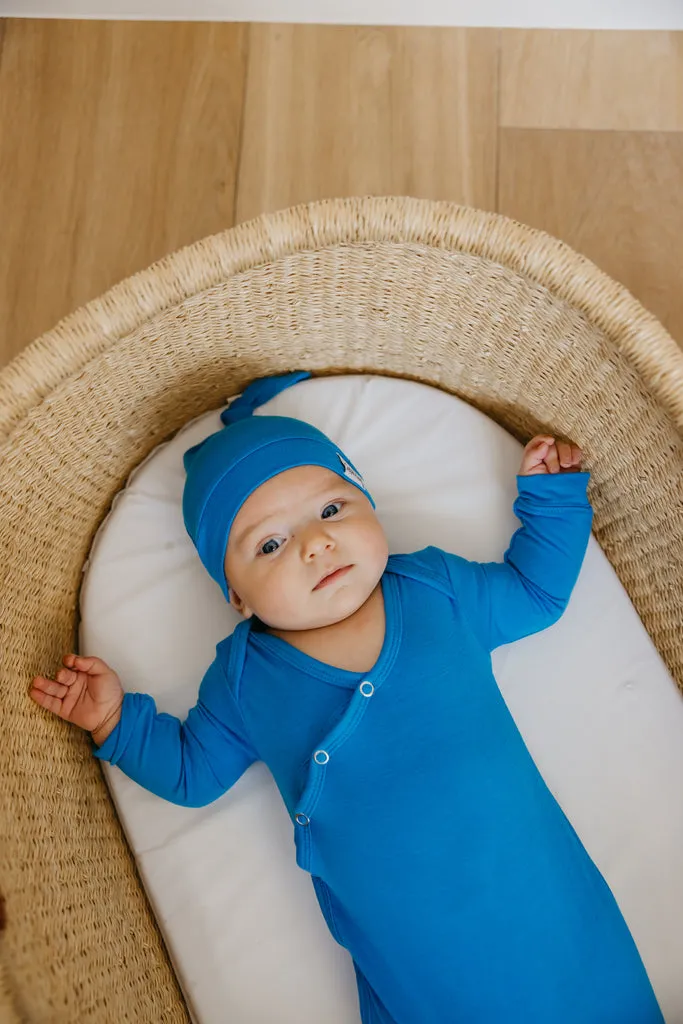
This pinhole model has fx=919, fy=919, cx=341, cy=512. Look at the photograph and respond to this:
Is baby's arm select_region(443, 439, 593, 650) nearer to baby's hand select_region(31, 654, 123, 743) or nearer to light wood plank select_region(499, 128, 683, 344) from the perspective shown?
baby's hand select_region(31, 654, 123, 743)

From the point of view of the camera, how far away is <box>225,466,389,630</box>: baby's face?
986mm

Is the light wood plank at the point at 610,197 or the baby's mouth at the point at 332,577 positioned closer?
the baby's mouth at the point at 332,577

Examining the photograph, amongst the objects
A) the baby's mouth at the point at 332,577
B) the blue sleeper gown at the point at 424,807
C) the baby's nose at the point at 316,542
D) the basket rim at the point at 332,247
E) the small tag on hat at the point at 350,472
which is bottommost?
the blue sleeper gown at the point at 424,807

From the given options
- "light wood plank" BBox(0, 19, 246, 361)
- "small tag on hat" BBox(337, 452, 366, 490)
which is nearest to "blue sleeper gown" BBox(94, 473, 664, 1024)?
"small tag on hat" BBox(337, 452, 366, 490)

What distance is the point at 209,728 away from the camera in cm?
108

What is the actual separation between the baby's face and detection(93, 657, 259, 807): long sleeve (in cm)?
13

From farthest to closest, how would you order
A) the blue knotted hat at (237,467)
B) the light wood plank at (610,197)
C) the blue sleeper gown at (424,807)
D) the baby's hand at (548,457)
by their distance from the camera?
the light wood plank at (610,197)
the baby's hand at (548,457)
the blue knotted hat at (237,467)
the blue sleeper gown at (424,807)

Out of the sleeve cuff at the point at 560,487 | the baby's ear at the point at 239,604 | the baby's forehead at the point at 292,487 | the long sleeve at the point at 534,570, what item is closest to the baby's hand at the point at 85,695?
the baby's ear at the point at 239,604

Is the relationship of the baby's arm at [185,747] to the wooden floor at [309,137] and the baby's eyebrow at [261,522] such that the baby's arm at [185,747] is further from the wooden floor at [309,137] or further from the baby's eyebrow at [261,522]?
the wooden floor at [309,137]

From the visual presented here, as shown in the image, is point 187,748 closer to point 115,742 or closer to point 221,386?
point 115,742

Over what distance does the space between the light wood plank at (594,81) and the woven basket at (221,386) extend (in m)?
0.64

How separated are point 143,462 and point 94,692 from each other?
335 millimetres

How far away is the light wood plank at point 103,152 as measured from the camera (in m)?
1.58

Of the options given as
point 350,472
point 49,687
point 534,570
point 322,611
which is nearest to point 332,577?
point 322,611
